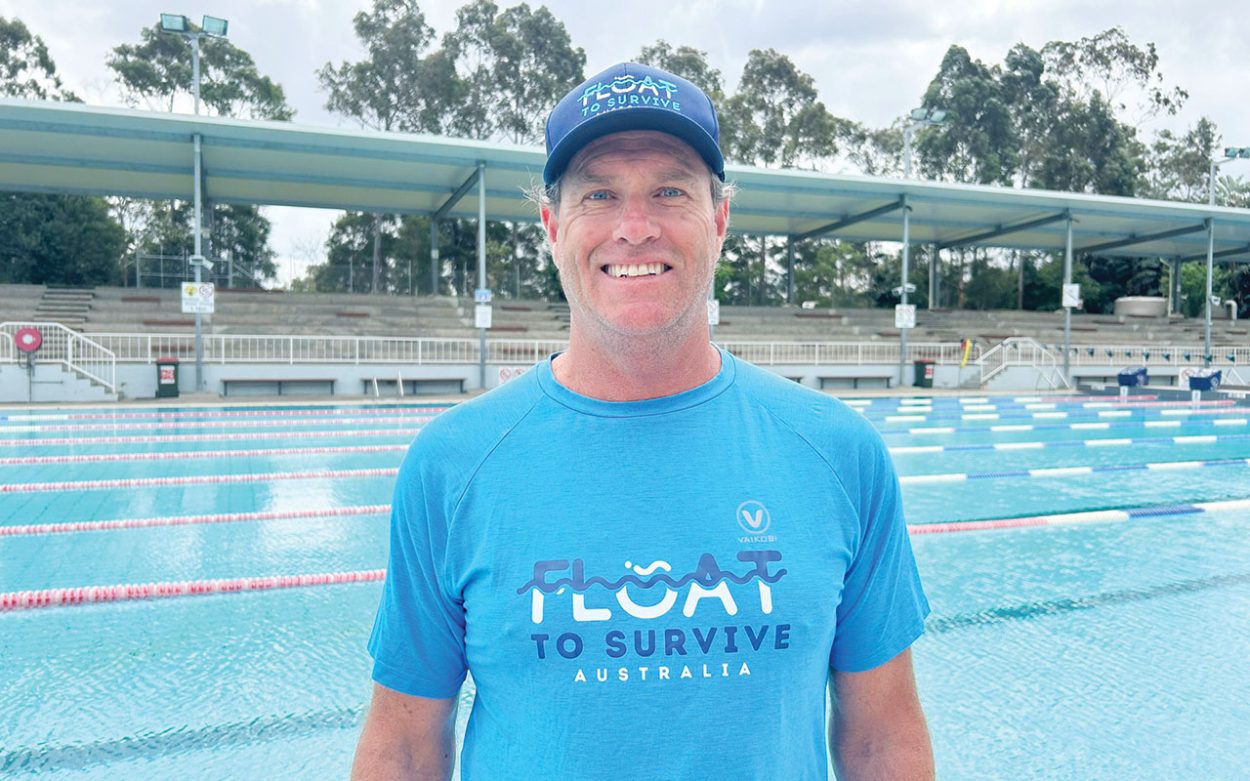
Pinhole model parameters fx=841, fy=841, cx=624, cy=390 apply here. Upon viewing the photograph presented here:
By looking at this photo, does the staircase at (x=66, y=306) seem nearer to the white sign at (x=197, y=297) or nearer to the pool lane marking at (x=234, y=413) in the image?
the white sign at (x=197, y=297)

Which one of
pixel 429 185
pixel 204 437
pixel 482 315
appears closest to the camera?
pixel 204 437

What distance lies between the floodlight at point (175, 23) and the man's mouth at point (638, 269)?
17595mm

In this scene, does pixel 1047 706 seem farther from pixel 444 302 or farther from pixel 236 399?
pixel 444 302

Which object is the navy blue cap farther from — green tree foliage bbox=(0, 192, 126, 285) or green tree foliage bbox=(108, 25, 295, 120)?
green tree foliage bbox=(108, 25, 295, 120)

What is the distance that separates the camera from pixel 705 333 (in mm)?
1361

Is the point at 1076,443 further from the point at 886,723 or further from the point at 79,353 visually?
the point at 79,353

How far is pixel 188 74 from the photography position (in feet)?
113

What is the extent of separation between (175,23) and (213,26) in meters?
0.64

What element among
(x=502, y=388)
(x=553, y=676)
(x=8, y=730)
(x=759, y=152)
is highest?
(x=759, y=152)

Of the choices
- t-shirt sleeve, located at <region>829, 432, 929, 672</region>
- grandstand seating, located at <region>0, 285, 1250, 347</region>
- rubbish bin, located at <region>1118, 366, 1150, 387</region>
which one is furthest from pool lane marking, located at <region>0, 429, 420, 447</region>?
rubbish bin, located at <region>1118, 366, 1150, 387</region>

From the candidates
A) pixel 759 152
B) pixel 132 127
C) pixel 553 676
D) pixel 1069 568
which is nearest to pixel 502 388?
pixel 553 676

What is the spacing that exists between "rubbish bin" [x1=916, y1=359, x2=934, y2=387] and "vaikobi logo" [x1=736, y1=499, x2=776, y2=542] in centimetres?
2069

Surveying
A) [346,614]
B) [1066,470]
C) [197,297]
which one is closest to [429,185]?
[197,297]

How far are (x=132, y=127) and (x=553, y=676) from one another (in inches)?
677
